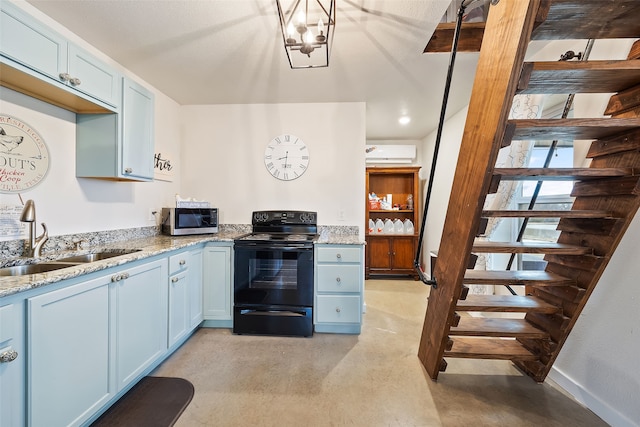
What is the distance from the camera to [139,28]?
1.79 metres

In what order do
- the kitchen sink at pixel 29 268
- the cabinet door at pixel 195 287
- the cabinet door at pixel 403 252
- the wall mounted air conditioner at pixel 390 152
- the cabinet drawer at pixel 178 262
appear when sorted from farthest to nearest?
the wall mounted air conditioner at pixel 390 152
the cabinet door at pixel 403 252
the cabinet door at pixel 195 287
the cabinet drawer at pixel 178 262
the kitchen sink at pixel 29 268

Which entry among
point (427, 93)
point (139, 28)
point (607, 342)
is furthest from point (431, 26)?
point (607, 342)

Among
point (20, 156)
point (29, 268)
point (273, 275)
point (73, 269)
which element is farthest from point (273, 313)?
point (20, 156)

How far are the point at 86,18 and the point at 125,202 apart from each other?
1.35m

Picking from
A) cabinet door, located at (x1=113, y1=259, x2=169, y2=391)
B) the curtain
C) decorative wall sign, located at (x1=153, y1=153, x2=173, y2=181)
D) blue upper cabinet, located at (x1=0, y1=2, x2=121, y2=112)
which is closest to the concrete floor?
cabinet door, located at (x1=113, y1=259, x2=169, y2=391)

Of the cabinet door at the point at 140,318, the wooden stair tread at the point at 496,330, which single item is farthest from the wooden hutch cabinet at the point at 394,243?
the cabinet door at the point at 140,318

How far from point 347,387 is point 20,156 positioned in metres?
2.53

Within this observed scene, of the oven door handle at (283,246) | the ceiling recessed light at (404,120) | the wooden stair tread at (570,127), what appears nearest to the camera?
the wooden stair tread at (570,127)

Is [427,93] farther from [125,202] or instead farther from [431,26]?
[125,202]

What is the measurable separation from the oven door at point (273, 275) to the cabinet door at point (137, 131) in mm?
1022

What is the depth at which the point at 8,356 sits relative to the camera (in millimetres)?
969

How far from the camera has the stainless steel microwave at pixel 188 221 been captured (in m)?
2.53

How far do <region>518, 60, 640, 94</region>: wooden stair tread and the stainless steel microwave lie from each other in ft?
8.82

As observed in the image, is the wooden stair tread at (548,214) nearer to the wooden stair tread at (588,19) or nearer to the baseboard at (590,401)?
the wooden stair tread at (588,19)
